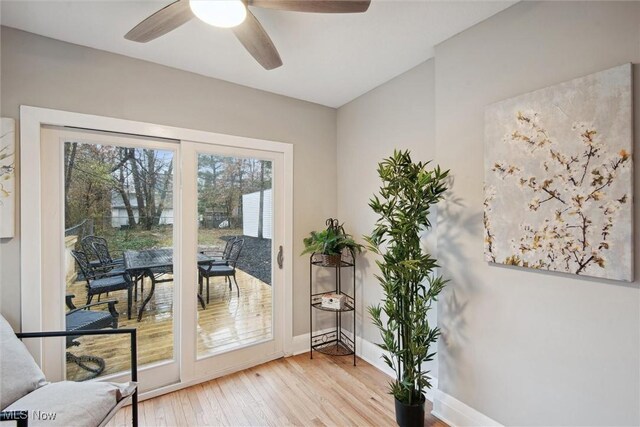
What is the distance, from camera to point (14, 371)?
145 cm

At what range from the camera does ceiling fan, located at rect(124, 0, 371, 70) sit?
4.22ft

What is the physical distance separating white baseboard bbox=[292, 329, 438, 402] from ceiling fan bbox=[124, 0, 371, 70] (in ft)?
8.62

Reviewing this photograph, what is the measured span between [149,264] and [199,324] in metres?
0.68

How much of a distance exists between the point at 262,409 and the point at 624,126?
2668mm

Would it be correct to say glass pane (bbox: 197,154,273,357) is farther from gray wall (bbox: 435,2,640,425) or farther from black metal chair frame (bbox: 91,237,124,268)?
gray wall (bbox: 435,2,640,425)

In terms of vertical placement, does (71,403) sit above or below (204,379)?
above

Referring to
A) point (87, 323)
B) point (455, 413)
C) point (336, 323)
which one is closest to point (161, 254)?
point (87, 323)

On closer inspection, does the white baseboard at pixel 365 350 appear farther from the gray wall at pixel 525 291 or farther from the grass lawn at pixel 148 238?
the grass lawn at pixel 148 238

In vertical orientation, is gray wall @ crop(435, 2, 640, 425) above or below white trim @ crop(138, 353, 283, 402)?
above

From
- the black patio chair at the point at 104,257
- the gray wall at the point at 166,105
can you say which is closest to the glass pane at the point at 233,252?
the gray wall at the point at 166,105

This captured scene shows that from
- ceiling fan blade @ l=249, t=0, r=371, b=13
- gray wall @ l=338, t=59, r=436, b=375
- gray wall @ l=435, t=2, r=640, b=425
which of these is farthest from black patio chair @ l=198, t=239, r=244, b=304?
ceiling fan blade @ l=249, t=0, r=371, b=13

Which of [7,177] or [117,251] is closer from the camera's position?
[7,177]

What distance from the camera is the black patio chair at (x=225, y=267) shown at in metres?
2.52

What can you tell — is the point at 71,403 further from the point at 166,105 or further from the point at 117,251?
the point at 166,105
